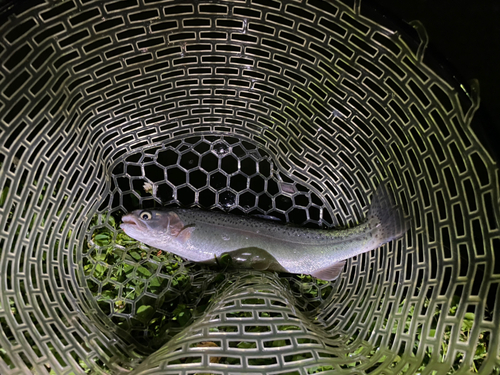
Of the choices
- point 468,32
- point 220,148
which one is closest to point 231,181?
point 220,148

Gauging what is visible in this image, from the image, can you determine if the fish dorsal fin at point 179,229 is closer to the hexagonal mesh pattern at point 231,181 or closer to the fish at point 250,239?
the fish at point 250,239

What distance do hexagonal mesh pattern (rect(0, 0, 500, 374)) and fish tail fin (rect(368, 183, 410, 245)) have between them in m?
0.08

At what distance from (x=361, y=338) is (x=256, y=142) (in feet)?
5.59

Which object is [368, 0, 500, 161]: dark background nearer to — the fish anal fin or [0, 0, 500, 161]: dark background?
[0, 0, 500, 161]: dark background

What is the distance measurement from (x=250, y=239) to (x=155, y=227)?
0.76m

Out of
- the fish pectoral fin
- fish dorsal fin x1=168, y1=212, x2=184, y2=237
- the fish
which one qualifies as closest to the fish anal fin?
the fish

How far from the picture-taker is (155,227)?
2420 millimetres

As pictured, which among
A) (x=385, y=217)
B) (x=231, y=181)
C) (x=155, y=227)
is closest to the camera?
(x=385, y=217)

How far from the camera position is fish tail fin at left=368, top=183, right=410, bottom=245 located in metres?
2.16

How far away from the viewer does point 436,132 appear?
183cm

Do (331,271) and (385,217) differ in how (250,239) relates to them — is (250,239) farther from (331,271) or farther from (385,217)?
(385,217)

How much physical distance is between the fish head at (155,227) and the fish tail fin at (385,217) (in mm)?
1460

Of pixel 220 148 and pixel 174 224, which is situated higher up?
pixel 220 148

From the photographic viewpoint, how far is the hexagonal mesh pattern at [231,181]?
64.3 inches
